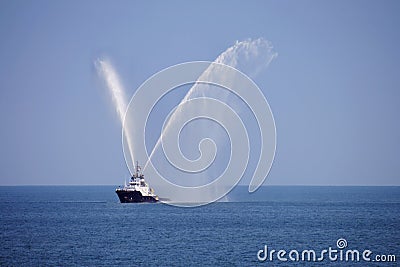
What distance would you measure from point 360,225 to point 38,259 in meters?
39.8

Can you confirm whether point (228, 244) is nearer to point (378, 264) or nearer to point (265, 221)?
point (378, 264)

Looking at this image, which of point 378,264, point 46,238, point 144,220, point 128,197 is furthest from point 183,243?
point 128,197

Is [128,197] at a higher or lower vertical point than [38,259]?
higher

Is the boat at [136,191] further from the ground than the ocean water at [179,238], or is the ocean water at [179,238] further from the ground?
the boat at [136,191]

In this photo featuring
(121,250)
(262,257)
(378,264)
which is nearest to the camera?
(378,264)

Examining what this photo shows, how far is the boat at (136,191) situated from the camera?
341ft

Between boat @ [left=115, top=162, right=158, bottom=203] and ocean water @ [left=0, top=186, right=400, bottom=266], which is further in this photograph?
boat @ [left=115, top=162, right=158, bottom=203]

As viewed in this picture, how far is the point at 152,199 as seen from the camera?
110 meters

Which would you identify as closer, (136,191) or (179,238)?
(179,238)

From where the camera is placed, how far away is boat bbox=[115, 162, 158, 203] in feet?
341

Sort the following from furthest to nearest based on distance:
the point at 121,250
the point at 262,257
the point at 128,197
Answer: the point at 128,197
the point at 121,250
the point at 262,257

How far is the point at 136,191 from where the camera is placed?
10438 centimetres

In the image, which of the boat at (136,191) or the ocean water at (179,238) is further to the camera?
the boat at (136,191)

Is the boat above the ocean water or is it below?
above
